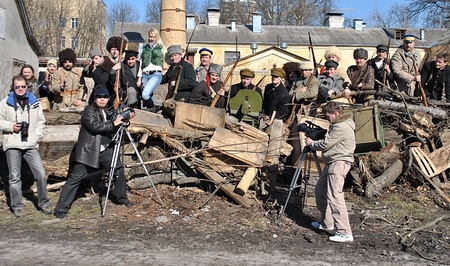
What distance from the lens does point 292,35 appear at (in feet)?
140

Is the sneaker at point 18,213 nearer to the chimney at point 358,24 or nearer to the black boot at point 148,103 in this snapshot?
the black boot at point 148,103

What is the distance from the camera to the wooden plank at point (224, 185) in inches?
299

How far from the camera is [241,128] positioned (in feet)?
27.5

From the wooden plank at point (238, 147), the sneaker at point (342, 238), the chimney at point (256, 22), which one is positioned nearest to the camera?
the sneaker at point (342, 238)


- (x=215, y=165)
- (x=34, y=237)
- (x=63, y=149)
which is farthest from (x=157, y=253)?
(x=63, y=149)

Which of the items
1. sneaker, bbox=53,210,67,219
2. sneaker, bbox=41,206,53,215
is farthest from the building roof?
sneaker, bbox=53,210,67,219

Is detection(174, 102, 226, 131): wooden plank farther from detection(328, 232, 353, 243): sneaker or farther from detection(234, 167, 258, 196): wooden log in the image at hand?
detection(328, 232, 353, 243): sneaker

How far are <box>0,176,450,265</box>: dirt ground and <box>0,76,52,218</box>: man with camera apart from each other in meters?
0.35

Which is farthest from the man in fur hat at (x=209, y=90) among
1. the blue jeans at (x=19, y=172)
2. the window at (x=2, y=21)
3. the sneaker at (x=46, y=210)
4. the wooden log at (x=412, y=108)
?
the window at (x=2, y=21)

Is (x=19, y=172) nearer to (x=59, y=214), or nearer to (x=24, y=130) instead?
(x=24, y=130)

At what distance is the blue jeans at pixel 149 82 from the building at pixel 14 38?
1450 cm

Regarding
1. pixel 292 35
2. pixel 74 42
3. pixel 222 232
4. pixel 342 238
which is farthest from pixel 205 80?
pixel 74 42

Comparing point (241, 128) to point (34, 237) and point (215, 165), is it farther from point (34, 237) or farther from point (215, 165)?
point (34, 237)

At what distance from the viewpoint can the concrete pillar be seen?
610 inches
